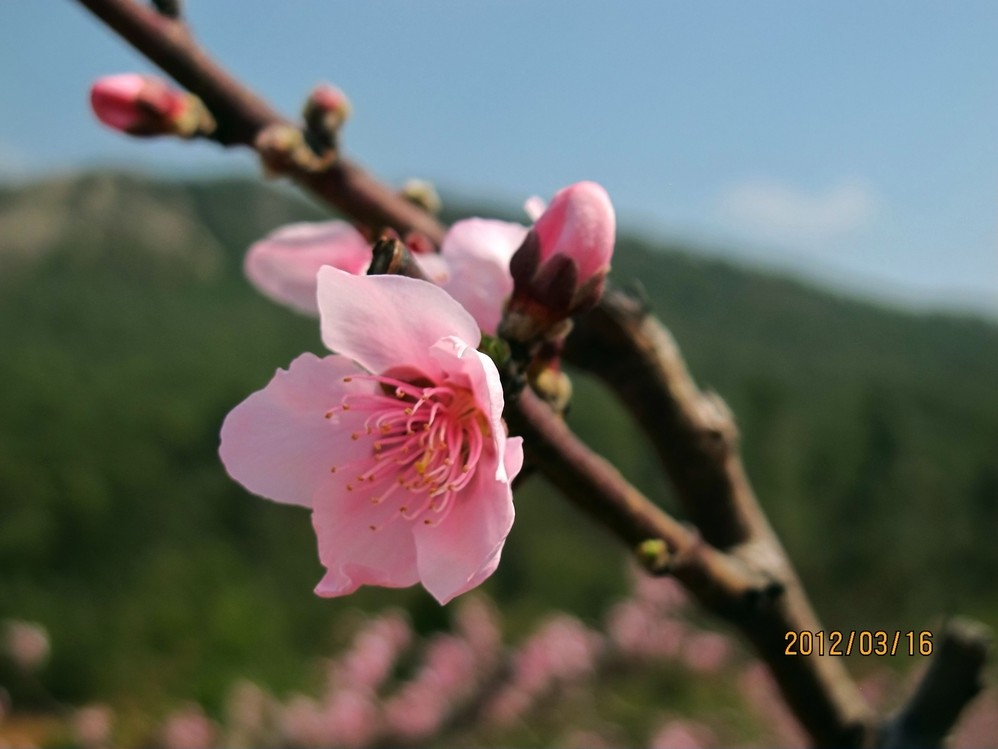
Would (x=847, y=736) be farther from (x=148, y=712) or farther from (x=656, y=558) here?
(x=148, y=712)

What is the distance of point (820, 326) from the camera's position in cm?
1175

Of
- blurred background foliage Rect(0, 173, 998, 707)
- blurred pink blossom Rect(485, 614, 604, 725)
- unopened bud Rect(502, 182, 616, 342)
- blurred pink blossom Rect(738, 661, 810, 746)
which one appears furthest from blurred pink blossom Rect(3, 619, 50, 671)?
unopened bud Rect(502, 182, 616, 342)

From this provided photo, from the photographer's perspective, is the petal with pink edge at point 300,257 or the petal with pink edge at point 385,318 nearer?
the petal with pink edge at point 385,318

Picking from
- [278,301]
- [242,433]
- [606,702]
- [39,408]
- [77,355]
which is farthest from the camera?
[77,355]

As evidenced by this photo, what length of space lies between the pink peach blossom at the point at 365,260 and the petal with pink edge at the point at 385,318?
0.17 feet

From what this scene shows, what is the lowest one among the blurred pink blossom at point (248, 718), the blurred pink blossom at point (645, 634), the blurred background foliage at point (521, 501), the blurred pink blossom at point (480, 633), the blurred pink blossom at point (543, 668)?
the blurred background foliage at point (521, 501)

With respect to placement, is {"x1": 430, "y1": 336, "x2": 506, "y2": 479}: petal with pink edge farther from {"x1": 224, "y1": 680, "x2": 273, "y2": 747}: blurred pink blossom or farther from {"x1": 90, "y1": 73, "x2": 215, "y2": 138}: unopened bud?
{"x1": 224, "y1": 680, "x2": 273, "y2": 747}: blurred pink blossom

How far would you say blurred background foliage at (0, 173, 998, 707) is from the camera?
7.14m

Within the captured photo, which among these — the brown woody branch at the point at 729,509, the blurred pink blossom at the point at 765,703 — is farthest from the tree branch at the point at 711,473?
the blurred pink blossom at the point at 765,703

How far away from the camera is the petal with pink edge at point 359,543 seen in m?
0.31

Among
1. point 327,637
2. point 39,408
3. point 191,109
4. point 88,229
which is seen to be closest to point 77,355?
point 39,408

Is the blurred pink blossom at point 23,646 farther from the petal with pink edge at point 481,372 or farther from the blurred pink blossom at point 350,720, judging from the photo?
the petal with pink edge at point 481,372

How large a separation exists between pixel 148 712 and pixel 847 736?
23.2ft

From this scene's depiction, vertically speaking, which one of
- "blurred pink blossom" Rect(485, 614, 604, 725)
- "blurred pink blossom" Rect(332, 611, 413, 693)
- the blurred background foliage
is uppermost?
"blurred pink blossom" Rect(485, 614, 604, 725)
